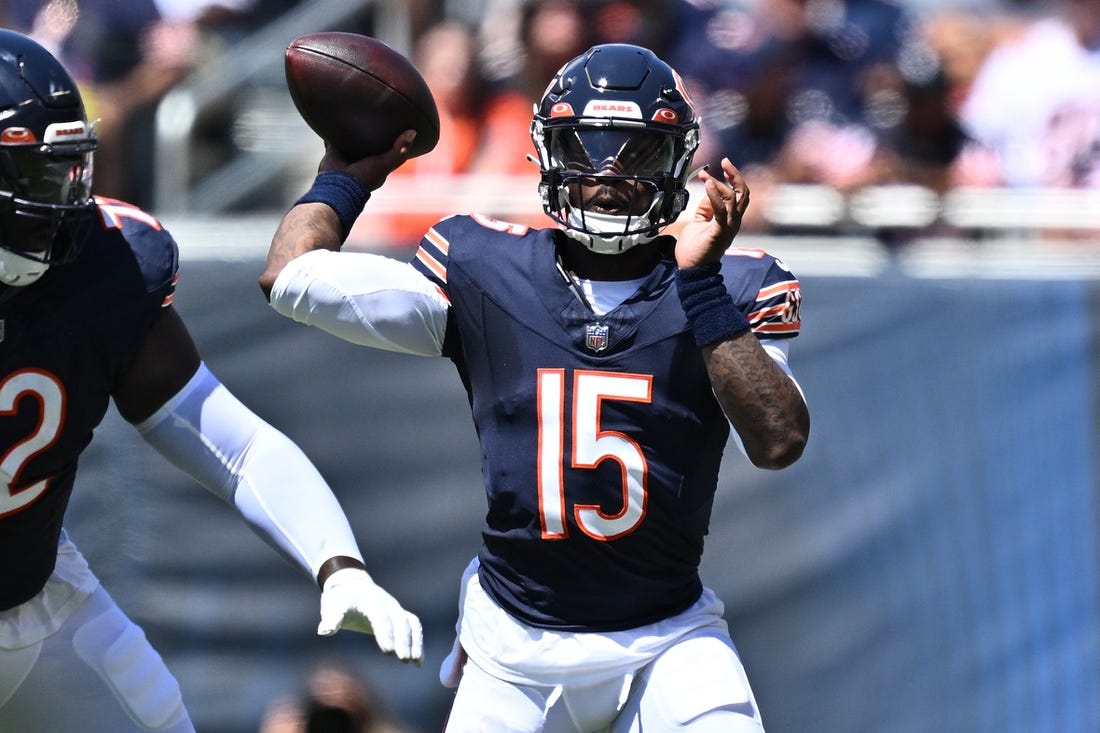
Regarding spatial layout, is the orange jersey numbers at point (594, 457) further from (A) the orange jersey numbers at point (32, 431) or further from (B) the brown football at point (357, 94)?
(A) the orange jersey numbers at point (32, 431)

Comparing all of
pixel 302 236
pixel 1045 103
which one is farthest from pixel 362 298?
pixel 1045 103

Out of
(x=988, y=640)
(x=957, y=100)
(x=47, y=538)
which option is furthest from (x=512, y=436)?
(x=957, y=100)

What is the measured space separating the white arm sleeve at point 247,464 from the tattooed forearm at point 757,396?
0.73 m

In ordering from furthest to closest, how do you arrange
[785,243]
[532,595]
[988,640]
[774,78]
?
[774,78] < [785,243] < [988,640] < [532,595]

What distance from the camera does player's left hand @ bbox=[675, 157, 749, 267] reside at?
2391 mm

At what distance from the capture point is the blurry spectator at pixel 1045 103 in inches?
210

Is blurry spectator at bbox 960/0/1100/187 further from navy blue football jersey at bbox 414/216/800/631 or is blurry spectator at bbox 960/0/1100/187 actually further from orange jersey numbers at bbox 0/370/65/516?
orange jersey numbers at bbox 0/370/65/516

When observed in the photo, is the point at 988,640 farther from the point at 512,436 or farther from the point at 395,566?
the point at 512,436

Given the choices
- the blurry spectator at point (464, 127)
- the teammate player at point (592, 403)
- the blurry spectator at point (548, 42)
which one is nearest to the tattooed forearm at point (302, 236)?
the teammate player at point (592, 403)

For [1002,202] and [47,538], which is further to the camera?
[1002,202]

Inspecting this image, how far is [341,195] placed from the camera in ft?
8.68

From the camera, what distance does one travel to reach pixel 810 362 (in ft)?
14.2

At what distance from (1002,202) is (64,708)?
11.5 ft

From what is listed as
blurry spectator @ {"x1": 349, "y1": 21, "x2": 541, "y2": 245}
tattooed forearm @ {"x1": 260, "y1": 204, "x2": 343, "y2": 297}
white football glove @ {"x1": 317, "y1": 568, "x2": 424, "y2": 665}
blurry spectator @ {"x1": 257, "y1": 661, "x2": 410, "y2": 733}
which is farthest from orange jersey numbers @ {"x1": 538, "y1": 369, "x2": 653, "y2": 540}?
blurry spectator @ {"x1": 349, "y1": 21, "x2": 541, "y2": 245}
